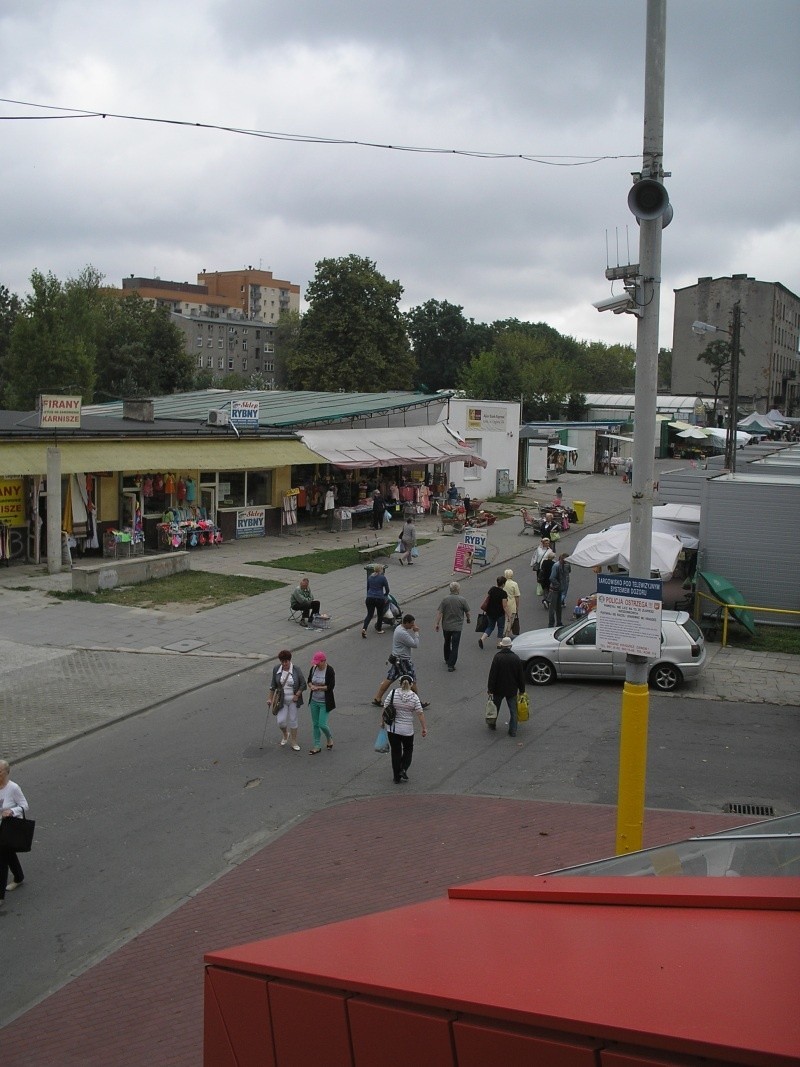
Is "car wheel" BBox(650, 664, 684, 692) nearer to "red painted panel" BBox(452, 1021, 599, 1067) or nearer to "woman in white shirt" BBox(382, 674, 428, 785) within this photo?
"woman in white shirt" BBox(382, 674, 428, 785)

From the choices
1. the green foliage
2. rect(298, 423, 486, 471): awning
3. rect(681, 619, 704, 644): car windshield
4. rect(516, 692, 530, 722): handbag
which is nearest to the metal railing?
rect(681, 619, 704, 644): car windshield

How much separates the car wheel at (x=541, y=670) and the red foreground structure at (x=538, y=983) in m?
13.1

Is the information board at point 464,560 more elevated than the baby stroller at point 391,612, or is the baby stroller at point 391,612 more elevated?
the information board at point 464,560

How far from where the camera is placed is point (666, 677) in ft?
54.5

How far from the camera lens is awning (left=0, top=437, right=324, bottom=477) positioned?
2370 centimetres

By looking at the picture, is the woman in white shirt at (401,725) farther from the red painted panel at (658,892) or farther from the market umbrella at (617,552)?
the market umbrella at (617,552)

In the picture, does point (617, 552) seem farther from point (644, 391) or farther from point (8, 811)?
point (8, 811)

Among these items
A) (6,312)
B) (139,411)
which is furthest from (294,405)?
(6,312)

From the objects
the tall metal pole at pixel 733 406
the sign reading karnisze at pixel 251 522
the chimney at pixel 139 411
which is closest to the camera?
the tall metal pole at pixel 733 406

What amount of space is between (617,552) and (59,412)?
45.3ft

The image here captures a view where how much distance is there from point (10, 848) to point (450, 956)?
6998 mm

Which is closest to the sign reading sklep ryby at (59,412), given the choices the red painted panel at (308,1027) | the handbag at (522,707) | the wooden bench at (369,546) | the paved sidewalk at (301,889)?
the wooden bench at (369,546)

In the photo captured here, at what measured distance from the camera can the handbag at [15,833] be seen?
8.91 m

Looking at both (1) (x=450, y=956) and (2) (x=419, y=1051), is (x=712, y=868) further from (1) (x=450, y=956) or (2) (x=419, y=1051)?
(2) (x=419, y=1051)
